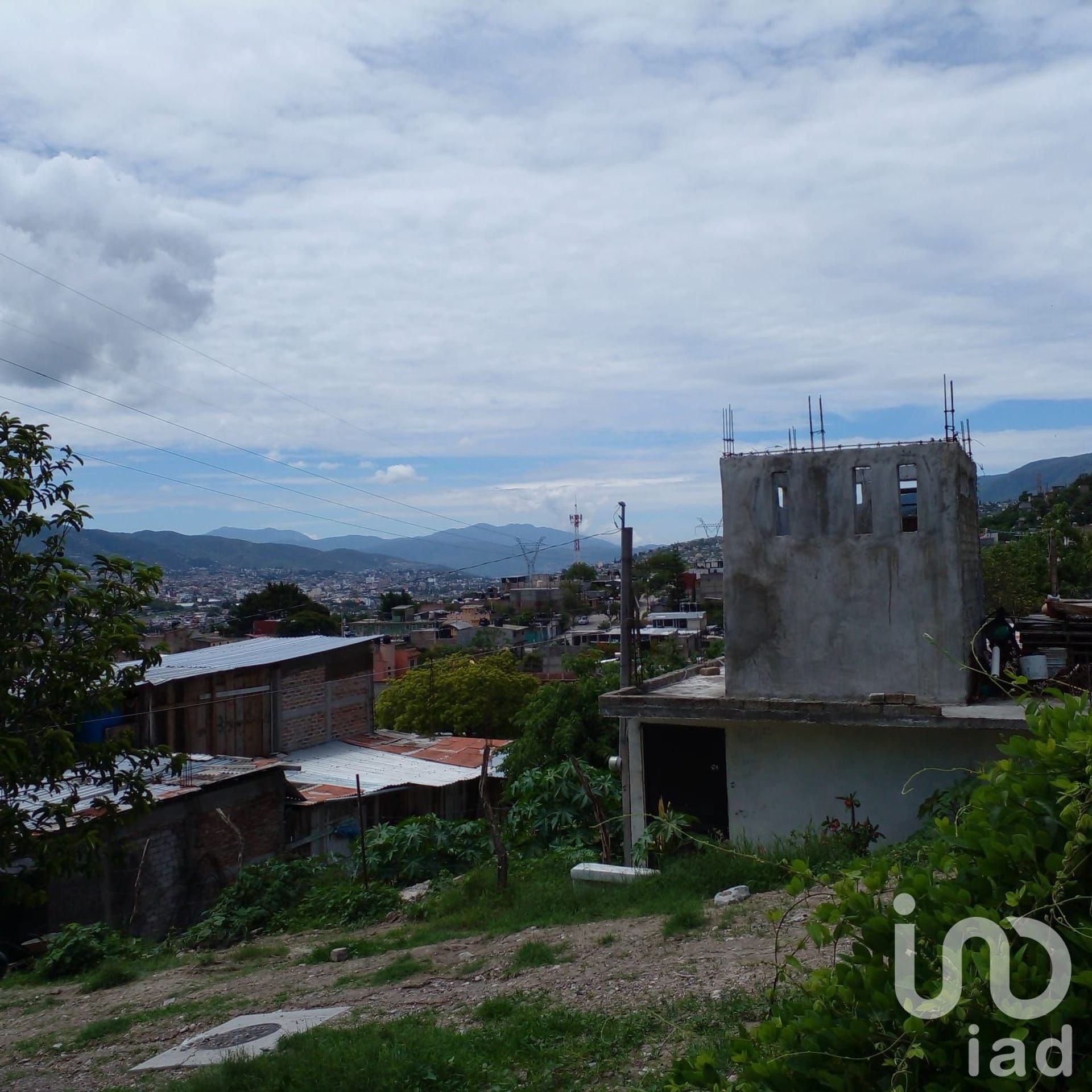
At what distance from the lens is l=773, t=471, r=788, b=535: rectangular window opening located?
40.1ft

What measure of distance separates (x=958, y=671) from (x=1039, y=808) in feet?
A: 33.0

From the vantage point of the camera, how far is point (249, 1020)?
802cm

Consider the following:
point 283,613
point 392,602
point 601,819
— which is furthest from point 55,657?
point 392,602

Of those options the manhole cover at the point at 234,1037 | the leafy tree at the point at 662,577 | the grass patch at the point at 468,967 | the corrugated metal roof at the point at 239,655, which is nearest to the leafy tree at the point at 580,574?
the leafy tree at the point at 662,577

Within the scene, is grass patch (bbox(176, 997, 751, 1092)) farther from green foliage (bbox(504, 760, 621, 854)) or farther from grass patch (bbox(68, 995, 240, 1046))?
green foliage (bbox(504, 760, 621, 854))

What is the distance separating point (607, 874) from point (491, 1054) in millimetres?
4964

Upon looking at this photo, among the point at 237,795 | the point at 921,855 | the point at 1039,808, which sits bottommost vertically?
the point at 237,795

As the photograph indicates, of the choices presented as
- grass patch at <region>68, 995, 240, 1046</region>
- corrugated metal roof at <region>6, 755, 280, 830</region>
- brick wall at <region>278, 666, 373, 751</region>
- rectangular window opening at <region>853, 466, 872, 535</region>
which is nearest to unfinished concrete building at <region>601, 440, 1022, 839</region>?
rectangular window opening at <region>853, 466, 872, 535</region>

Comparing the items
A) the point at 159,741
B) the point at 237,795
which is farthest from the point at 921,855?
the point at 159,741

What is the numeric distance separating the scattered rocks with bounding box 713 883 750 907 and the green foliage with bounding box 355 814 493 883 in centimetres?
479

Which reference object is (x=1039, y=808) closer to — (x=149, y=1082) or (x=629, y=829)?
(x=149, y=1082)

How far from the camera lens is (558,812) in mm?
14109

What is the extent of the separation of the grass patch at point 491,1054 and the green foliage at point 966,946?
138 inches

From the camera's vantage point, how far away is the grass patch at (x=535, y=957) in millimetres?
8242
